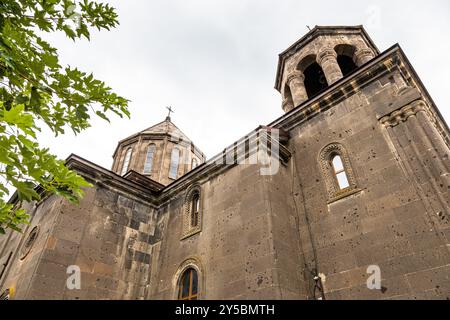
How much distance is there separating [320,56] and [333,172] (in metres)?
5.81

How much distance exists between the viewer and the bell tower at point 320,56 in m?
11.3

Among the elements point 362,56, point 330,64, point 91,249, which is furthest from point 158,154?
point 362,56

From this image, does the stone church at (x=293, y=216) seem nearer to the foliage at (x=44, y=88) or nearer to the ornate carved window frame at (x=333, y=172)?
the ornate carved window frame at (x=333, y=172)

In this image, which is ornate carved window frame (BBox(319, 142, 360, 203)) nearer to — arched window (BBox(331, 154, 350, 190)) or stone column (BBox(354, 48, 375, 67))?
arched window (BBox(331, 154, 350, 190))

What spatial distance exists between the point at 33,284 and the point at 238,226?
5.58m

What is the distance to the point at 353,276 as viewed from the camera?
6277mm

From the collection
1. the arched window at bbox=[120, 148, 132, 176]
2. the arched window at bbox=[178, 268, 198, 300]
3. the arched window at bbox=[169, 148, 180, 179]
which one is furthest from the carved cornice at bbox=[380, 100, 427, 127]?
the arched window at bbox=[120, 148, 132, 176]

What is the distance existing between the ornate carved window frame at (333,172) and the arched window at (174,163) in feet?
37.4

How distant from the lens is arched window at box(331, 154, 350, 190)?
25.1 ft

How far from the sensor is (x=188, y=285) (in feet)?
28.0

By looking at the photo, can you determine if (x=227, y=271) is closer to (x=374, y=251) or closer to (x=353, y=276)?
(x=353, y=276)

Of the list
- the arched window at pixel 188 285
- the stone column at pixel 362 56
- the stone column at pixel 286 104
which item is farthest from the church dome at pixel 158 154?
the stone column at pixel 362 56

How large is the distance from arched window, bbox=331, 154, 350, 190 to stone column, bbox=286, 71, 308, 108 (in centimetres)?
389
